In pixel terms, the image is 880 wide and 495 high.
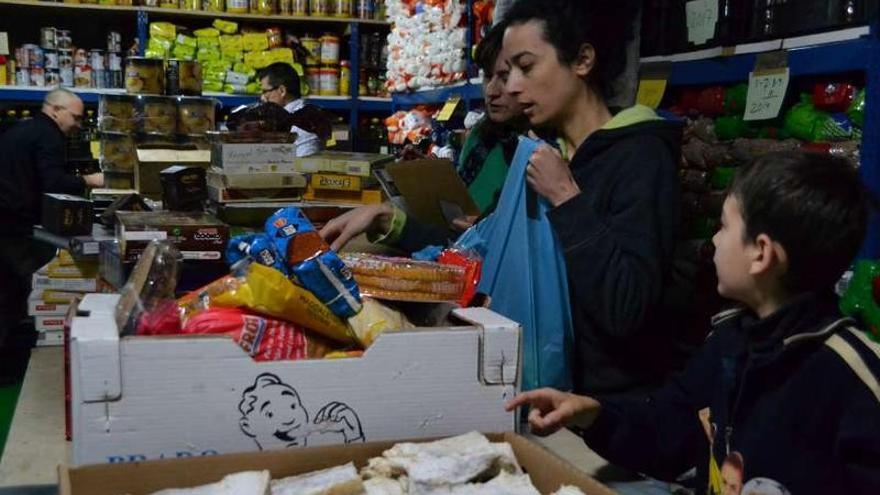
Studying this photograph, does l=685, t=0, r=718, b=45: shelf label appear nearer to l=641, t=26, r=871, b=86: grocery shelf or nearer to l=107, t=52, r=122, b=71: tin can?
l=641, t=26, r=871, b=86: grocery shelf

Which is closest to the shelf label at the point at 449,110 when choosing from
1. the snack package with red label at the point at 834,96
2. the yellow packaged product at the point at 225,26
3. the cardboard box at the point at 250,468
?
the snack package with red label at the point at 834,96

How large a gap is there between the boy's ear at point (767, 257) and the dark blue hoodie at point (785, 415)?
2.6 inches

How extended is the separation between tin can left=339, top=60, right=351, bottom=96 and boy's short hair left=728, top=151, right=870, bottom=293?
6085 millimetres

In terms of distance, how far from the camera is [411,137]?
5.31m

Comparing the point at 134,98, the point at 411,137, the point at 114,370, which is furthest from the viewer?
the point at 411,137

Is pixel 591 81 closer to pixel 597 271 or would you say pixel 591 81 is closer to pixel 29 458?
pixel 597 271

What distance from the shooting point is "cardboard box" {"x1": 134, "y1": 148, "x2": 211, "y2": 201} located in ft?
11.6

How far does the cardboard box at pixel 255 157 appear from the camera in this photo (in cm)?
276

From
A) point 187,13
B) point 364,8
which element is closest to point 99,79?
point 187,13

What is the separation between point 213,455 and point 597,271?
33.2 inches

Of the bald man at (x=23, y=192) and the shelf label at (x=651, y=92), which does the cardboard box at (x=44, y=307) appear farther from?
the shelf label at (x=651, y=92)

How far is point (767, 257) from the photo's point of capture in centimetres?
127

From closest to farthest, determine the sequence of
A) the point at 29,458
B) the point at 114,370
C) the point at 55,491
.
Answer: the point at 114,370, the point at 55,491, the point at 29,458

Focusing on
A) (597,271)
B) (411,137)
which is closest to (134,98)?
(411,137)
